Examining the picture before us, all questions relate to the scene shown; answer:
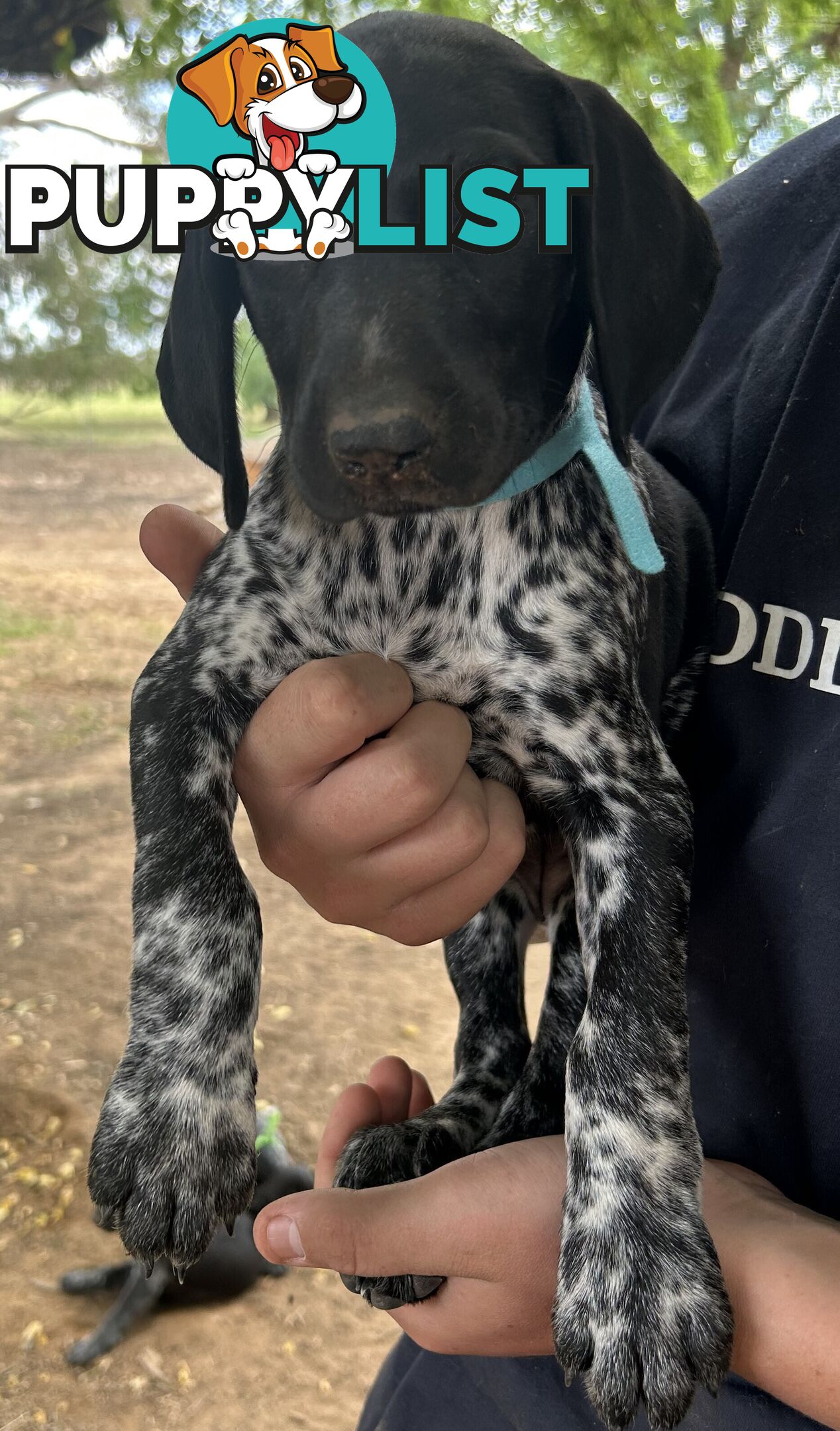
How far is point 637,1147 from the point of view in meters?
1.47

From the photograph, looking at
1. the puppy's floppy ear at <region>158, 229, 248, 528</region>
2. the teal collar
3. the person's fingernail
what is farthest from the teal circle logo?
the person's fingernail

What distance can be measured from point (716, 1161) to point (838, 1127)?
26cm

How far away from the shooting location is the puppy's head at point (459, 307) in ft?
4.25

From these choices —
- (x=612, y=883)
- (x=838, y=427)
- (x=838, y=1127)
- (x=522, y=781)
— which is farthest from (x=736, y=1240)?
(x=838, y=427)

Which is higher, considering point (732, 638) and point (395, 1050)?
point (732, 638)

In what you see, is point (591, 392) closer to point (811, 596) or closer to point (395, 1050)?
point (811, 596)

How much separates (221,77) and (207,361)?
0.41 m

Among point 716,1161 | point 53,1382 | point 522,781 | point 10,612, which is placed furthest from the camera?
point 10,612

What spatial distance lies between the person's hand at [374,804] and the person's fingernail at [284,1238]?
446 millimetres

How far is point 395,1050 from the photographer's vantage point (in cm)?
357

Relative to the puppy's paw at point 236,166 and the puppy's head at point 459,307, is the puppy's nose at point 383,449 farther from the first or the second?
the puppy's paw at point 236,166

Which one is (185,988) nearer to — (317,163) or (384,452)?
(384,452)

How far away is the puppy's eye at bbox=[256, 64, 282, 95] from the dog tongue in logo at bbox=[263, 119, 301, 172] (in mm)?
38

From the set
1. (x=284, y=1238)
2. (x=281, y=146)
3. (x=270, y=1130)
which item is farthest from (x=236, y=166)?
(x=270, y=1130)
